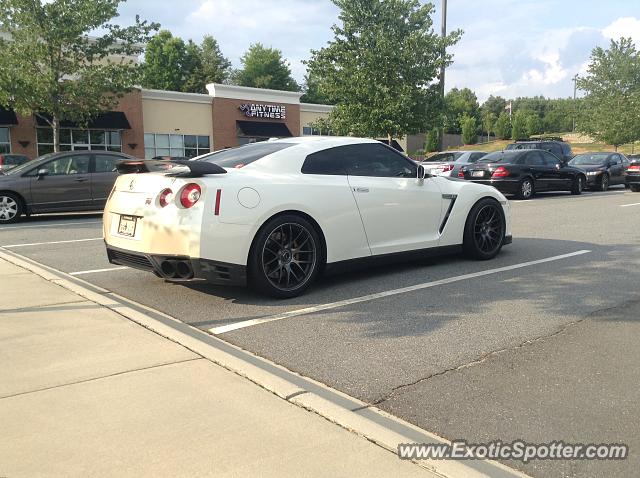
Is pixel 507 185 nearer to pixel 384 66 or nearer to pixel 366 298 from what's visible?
pixel 384 66

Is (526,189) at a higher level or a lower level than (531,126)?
lower

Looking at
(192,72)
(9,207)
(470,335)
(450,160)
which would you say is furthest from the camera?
(192,72)

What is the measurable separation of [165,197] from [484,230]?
4168mm

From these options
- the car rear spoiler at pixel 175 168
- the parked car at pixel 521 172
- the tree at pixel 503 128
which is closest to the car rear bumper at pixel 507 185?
the parked car at pixel 521 172

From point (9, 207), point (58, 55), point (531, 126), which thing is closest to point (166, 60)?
point (58, 55)

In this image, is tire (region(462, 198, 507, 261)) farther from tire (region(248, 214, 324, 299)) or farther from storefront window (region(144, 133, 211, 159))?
storefront window (region(144, 133, 211, 159))

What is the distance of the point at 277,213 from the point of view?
536 centimetres

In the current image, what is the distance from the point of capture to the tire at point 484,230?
7.24m

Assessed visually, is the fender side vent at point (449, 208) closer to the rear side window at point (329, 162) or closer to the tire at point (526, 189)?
the rear side window at point (329, 162)

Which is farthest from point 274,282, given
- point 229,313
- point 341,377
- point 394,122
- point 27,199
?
point 394,122

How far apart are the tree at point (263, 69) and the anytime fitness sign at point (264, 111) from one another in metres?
33.5

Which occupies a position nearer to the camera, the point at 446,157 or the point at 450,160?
the point at 450,160

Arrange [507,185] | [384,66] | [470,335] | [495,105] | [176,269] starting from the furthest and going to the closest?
[495,105] < [384,66] < [507,185] < [176,269] < [470,335]

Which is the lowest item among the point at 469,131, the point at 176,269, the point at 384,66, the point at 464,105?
the point at 176,269
